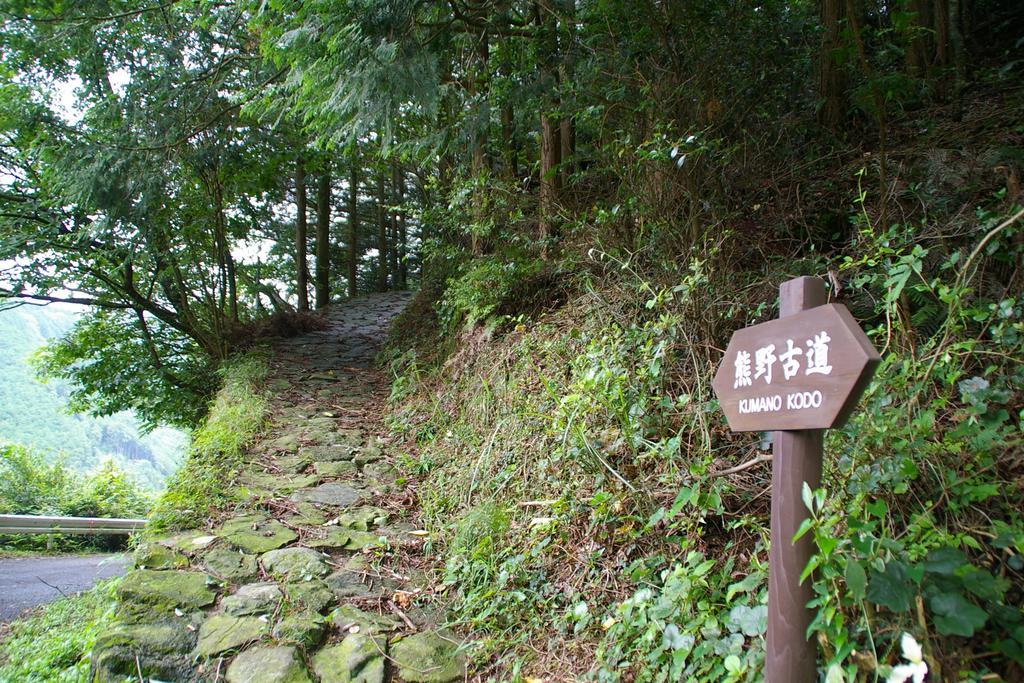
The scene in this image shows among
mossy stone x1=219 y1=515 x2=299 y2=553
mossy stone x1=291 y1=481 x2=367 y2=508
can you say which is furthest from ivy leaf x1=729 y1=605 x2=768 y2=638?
mossy stone x1=291 y1=481 x2=367 y2=508

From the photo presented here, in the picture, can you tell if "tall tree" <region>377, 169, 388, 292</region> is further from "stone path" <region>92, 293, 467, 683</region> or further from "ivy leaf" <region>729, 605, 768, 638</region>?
"ivy leaf" <region>729, 605, 768, 638</region>

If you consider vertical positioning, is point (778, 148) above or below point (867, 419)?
above

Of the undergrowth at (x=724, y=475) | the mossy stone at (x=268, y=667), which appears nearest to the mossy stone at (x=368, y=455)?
the undergrowth at (x=724, y=475)

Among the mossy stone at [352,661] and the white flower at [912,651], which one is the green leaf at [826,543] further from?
the mossy stone at [352,661]

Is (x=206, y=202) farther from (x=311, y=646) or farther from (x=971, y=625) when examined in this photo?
(x=971, y=625)

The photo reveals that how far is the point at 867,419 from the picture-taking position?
91.0 inches

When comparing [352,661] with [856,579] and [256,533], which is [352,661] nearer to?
[256,533]

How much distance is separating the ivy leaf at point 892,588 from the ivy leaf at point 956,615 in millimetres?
67

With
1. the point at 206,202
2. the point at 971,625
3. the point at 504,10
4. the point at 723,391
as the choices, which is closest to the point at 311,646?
the point at 723,391

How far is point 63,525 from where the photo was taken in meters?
8.30

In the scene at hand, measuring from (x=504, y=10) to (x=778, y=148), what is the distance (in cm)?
269

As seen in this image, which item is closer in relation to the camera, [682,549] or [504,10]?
[682,549]

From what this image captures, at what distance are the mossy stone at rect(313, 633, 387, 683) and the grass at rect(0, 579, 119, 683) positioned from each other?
108 centimetres

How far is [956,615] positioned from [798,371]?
726mm
